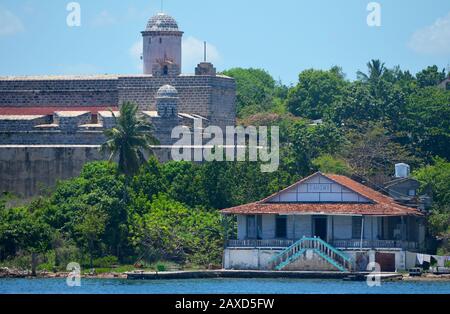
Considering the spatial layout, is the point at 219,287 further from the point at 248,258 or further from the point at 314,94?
the point at 314,94

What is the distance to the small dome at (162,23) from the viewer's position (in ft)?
261

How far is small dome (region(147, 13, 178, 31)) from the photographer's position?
7944cm

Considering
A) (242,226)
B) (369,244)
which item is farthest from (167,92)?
(369,244)

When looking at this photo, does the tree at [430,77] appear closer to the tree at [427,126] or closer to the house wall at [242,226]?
the tree at [427,126]

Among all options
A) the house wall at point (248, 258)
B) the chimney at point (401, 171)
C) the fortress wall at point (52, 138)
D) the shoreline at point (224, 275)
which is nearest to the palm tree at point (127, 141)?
the fortress wall at point (52, 138)

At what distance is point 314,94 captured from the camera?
9844 centimetres

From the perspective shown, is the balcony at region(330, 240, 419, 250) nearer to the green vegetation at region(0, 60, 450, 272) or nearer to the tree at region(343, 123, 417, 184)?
the green vegetation at region(0, 60, 450, 272)

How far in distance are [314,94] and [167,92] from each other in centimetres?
2472

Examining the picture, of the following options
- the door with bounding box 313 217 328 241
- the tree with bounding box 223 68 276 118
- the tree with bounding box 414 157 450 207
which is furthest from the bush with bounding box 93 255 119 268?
the tree with bounding box 223 68 276 118

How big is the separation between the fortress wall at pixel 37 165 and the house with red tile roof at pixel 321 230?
11805mm

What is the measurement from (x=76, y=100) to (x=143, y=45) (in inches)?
175

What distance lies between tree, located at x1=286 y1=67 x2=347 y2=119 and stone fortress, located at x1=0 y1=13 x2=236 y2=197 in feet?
54.9

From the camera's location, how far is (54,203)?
68062 millimetres
